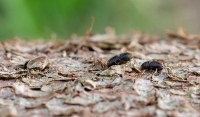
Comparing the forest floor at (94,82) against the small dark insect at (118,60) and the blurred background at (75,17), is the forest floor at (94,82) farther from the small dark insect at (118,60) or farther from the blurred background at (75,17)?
the blurred background at (75,17)

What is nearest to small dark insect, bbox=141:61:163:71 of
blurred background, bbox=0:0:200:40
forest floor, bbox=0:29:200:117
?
forest floor, bbox=0:29:200:117

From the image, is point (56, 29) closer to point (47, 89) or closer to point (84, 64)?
point (84, 64)

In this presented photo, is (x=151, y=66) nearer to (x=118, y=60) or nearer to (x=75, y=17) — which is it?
(x=118, y=60)

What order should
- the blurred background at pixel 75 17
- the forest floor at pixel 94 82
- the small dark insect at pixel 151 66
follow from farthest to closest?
the blurred background at pixel 75 17 → the small dark insect at pixel 151 66 → the forest floor at pixel 94 82

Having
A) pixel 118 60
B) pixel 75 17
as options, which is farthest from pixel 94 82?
pixel 75 17

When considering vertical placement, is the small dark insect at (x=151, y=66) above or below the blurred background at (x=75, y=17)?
below

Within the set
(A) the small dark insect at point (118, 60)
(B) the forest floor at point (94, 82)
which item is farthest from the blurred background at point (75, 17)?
(A) the small dark insect at point (118, 60)

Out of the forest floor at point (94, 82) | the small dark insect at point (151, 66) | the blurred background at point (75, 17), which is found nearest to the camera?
the forest floor at point (94, 82)

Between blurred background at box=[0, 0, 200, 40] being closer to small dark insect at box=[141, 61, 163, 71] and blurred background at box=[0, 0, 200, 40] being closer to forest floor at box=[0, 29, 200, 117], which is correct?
forest floor at box=[0, 29, 200, 117]
